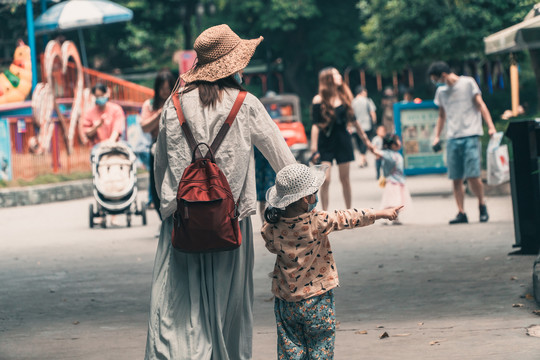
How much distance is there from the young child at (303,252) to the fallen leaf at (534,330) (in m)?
1.65

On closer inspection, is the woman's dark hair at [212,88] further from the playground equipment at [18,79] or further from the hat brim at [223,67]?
the playground equipment at [18,79]

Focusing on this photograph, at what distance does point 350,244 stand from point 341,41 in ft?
106

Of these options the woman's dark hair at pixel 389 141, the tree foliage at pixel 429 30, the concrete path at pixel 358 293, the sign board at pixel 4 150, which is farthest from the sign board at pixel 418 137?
the sign board at pixel 4 150

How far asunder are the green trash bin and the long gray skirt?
462 centimetres

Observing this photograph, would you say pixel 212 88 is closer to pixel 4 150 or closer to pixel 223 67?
pixel 223 67

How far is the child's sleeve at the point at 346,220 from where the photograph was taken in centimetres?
473

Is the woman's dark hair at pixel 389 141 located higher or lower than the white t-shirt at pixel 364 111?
lower

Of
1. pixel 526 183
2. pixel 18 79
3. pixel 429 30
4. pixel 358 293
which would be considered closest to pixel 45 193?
pixel 18 79

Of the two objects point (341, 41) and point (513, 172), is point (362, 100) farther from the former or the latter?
point (341, 41)

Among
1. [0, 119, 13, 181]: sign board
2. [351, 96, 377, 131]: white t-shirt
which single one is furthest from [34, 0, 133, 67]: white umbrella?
[351, 96, 377, 131]: white t-shirt

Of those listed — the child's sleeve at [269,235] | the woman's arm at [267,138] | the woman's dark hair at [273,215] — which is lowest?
the child's sleeve at [269,235]

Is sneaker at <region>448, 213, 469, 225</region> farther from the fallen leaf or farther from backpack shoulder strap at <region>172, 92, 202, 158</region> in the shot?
backpack shoulder strap at <region>172, 92, 202, 158</region>

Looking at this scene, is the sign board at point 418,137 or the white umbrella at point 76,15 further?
the white umbrella at point 76,15

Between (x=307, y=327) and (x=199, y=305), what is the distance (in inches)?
20.1
